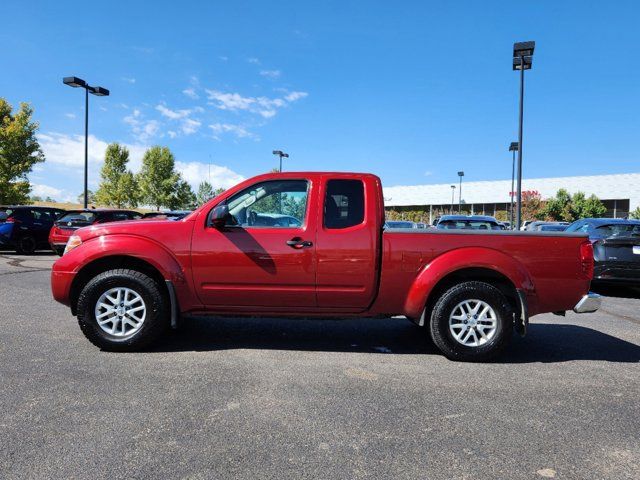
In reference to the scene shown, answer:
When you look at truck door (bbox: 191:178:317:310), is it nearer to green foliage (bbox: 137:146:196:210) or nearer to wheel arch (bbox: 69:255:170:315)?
wheel arch (bbox: 69:255:170:315)

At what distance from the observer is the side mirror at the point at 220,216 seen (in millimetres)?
4504

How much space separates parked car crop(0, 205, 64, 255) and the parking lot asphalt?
12.2 meters

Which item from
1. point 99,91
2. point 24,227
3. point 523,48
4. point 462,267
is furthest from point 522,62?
point 24,227

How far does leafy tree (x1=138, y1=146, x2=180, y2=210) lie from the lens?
6095 cm

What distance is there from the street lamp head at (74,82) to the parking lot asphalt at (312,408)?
58.4ft

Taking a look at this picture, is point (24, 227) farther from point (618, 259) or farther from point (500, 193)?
point (500, 193)

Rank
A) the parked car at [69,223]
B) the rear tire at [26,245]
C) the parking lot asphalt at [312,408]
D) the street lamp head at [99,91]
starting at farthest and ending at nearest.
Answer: the street lamp head at [99,91] < the rear tire at [26,245] < the parked car at [69,223] < the parking lot asphalt at [312,408]

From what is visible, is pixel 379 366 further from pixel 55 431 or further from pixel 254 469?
pixel 55 431

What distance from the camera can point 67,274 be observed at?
15.6 feet

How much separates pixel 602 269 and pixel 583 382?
5.65 meters

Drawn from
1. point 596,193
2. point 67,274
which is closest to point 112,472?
point 67,274

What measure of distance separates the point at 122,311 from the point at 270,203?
1869 millimetres

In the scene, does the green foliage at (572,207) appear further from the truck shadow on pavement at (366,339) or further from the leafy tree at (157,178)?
the truck shadow on pavement at (366,339)

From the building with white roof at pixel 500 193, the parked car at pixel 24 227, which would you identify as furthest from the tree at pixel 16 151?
→ the building with white roof at pixel 500 193
